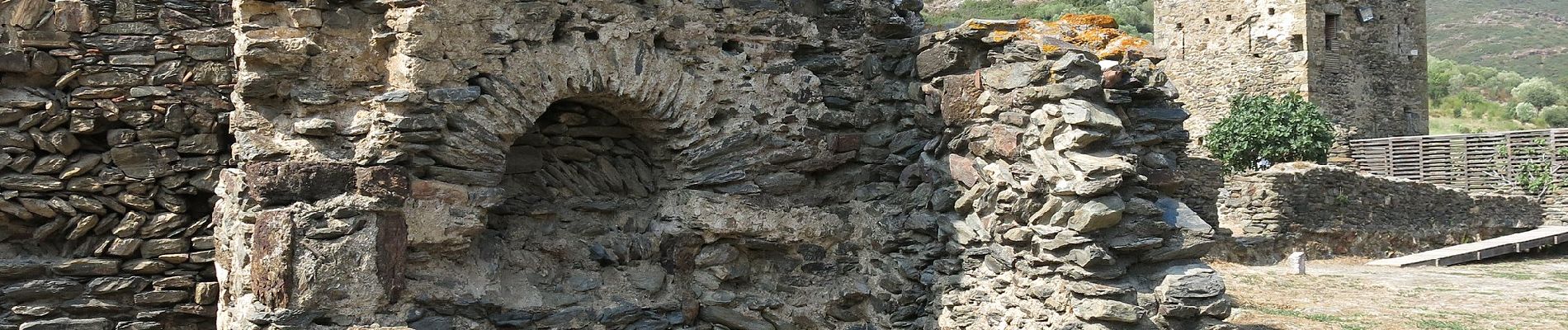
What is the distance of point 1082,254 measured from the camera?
195 inches

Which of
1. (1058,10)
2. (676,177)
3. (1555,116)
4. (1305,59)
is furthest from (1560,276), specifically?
(1555,116)

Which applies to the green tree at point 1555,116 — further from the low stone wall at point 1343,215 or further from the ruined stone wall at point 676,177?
the ruined stone wall at point 676,177

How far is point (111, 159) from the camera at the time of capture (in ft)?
20.1

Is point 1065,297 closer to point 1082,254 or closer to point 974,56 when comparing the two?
point 1082,254

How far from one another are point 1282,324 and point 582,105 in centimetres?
542

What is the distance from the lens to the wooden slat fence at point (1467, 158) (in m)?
20.3

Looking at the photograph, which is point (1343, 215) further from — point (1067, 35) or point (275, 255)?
point (275, 255)

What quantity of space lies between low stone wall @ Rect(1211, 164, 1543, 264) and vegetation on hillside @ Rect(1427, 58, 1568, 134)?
24123 mm

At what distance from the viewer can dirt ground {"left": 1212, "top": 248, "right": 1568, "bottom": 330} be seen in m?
8.69

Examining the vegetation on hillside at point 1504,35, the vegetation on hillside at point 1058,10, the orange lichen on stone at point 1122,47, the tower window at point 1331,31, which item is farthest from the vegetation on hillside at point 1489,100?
the orange lichen on stone at point 1122,47

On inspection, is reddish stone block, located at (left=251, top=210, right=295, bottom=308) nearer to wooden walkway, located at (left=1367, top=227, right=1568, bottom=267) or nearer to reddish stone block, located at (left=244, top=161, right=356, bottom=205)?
reddish stone block, located at (left=244, top=161, right=356, bottom=205)

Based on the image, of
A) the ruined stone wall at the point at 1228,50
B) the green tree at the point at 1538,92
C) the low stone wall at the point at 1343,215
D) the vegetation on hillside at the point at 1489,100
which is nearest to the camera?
the low stone wall at the point at 1343,215

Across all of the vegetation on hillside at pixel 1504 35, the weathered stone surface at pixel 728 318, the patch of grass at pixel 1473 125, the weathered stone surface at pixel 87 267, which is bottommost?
the weathered stone surface at pixel 728 318

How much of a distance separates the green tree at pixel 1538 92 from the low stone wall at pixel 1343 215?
33.6 meters
